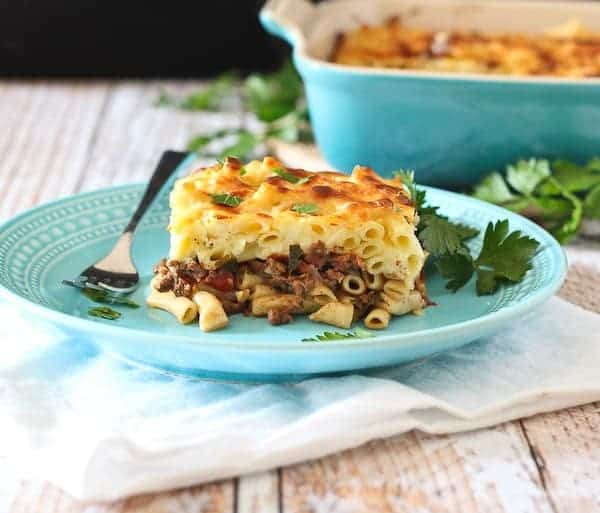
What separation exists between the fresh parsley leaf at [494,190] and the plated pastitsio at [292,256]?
93cm

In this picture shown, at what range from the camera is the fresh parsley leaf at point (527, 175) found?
350 cm

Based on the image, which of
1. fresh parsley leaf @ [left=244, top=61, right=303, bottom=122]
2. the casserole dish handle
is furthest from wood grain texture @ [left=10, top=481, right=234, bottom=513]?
fresh parsley leaf @ [left=244, top=61, right=303, bottom=122]

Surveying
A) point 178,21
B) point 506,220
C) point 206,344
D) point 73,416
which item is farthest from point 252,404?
point 178,21

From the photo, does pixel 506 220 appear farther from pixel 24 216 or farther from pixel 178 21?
pixel 178 21

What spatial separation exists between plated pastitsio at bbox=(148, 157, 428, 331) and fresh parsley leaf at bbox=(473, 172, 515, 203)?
0.93 meters

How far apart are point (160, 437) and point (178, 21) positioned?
372 cm

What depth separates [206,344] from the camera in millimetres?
2131

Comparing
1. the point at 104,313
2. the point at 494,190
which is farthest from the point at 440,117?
the point at 104,313

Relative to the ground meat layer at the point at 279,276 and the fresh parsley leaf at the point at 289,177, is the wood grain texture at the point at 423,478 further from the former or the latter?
the fresh parsley leaf at the point at 289,177

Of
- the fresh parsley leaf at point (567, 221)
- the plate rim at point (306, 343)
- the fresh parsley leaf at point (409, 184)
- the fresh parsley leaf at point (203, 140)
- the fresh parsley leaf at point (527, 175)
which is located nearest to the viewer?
the plate rim at point (306, 343)

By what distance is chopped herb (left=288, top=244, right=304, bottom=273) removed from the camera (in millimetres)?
2576

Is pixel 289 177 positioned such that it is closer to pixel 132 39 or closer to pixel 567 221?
pixel 567 221

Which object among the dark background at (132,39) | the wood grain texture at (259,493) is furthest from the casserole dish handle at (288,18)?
the wood grain texture at (259,493)

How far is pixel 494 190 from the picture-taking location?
3561mm
